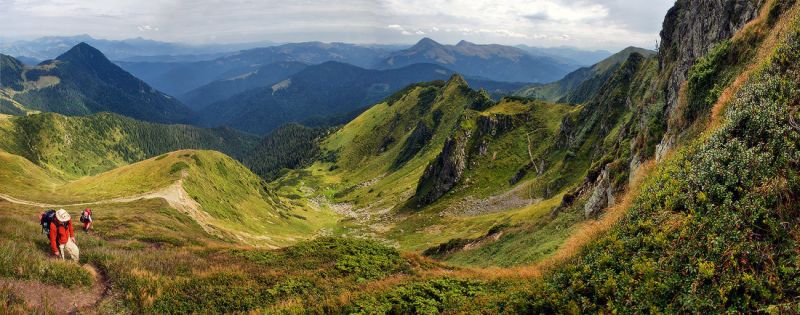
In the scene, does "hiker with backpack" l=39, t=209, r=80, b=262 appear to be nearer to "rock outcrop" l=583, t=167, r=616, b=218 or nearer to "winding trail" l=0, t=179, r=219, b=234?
"rock outcrop" l=583, t=167, r=616, b=218

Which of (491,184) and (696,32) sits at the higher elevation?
(696,32)

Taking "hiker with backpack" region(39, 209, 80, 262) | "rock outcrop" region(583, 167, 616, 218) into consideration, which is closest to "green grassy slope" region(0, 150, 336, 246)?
"hiker with backpack" region(39, 209, 80, 262)

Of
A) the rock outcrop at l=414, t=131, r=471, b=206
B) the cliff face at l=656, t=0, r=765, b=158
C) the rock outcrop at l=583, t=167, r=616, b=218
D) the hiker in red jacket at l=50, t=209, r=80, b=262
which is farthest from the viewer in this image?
the rock outcrop at l=414, t=131, r=471, b=206

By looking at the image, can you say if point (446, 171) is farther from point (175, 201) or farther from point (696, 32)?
point (696, 32)

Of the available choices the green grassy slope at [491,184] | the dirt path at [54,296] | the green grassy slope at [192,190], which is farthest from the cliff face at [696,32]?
the green grassy slope at [192,190]

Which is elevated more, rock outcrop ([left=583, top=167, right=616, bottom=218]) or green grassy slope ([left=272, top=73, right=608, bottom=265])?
rock outcrop ([left=583, top=167, right=616, bottom=218])

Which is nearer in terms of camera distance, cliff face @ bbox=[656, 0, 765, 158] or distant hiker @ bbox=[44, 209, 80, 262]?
distant hiker @ bbox=[44, 209, 80, 262]

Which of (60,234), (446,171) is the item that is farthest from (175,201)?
(446,171)
